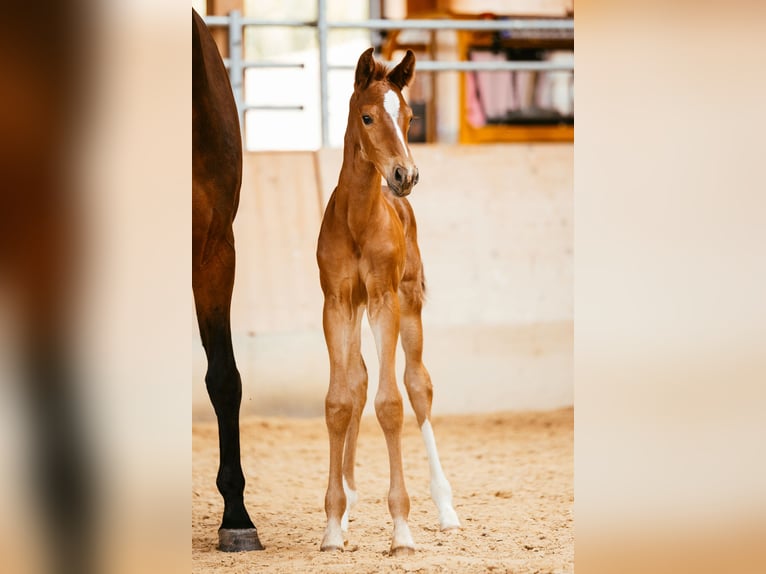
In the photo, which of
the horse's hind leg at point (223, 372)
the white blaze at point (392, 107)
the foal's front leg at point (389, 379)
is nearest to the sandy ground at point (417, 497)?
the horse's hind leg at point (223, 372)

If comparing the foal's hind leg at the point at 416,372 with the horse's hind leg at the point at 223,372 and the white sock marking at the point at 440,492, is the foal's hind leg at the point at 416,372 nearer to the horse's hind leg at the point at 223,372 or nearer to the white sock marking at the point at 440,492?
the white sock marking at the point at 440,492

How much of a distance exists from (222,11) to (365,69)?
6.66 m


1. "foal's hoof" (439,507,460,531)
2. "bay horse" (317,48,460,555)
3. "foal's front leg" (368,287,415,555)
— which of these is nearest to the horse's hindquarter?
"bay horse" (317,48,460,555)

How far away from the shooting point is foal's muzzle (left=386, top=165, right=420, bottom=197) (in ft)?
12.3

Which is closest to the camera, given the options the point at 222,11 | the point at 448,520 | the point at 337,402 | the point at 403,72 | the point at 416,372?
the point at 403,72

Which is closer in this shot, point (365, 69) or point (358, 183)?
point (365, 69)

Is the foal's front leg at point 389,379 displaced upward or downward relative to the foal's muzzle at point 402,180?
downward

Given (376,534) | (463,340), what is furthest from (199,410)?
(376,534)

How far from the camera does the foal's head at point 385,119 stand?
3.80 meters

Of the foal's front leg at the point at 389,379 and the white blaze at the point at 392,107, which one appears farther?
the foal's front leg at the point at 389,379

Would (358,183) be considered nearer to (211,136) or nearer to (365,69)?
(365,69)

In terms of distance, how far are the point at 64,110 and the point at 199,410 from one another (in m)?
5.19

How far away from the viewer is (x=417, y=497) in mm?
5547

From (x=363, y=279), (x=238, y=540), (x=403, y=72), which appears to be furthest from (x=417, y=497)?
(x=403, y=72)
